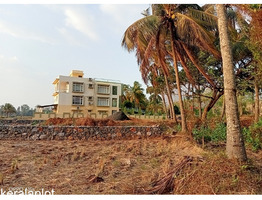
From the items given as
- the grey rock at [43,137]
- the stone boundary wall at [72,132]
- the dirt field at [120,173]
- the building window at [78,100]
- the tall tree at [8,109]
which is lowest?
the dirt field at [120,173]

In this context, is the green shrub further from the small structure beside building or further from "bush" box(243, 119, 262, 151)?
the small structure beside building

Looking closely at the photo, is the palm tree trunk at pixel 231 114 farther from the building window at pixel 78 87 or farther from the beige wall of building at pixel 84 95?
the building window at pixel 78 87

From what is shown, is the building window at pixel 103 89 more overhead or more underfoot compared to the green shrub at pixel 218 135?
more overhead

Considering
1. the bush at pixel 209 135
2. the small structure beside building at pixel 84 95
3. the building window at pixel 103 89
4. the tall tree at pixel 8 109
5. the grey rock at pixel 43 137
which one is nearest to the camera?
the bush at pixel 209 135

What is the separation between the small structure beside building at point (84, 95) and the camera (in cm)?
3562

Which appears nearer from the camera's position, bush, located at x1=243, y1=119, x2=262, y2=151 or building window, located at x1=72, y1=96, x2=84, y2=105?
bush, located at x1=243, y1=119, x2=262, y2=151

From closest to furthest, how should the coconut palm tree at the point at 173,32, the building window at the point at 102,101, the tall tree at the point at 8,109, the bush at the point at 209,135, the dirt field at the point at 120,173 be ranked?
1. the dirt field at the point at 120,173
2. the bush at the point at 209,135
3. the coconut palm tree at the point at 173,32
4. the building window at the point at 102,101
5. the tall tree at the point at 8,109

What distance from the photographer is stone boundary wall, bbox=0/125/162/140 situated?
9469mm

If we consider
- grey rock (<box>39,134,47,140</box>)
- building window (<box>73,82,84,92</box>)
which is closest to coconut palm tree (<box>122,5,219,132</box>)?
grey rock (<box>39,134,47,140</box>)

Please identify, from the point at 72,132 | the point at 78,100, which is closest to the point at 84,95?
the point at 78,100

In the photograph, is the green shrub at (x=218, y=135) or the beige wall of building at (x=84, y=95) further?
the beige wall of building at (x=84, y=95)

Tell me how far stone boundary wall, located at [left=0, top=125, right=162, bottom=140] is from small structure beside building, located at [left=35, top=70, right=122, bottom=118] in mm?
23430

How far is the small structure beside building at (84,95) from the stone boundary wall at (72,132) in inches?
922

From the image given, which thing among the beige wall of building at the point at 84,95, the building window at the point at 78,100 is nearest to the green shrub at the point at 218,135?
the beige wall of building at the point at 84,95
